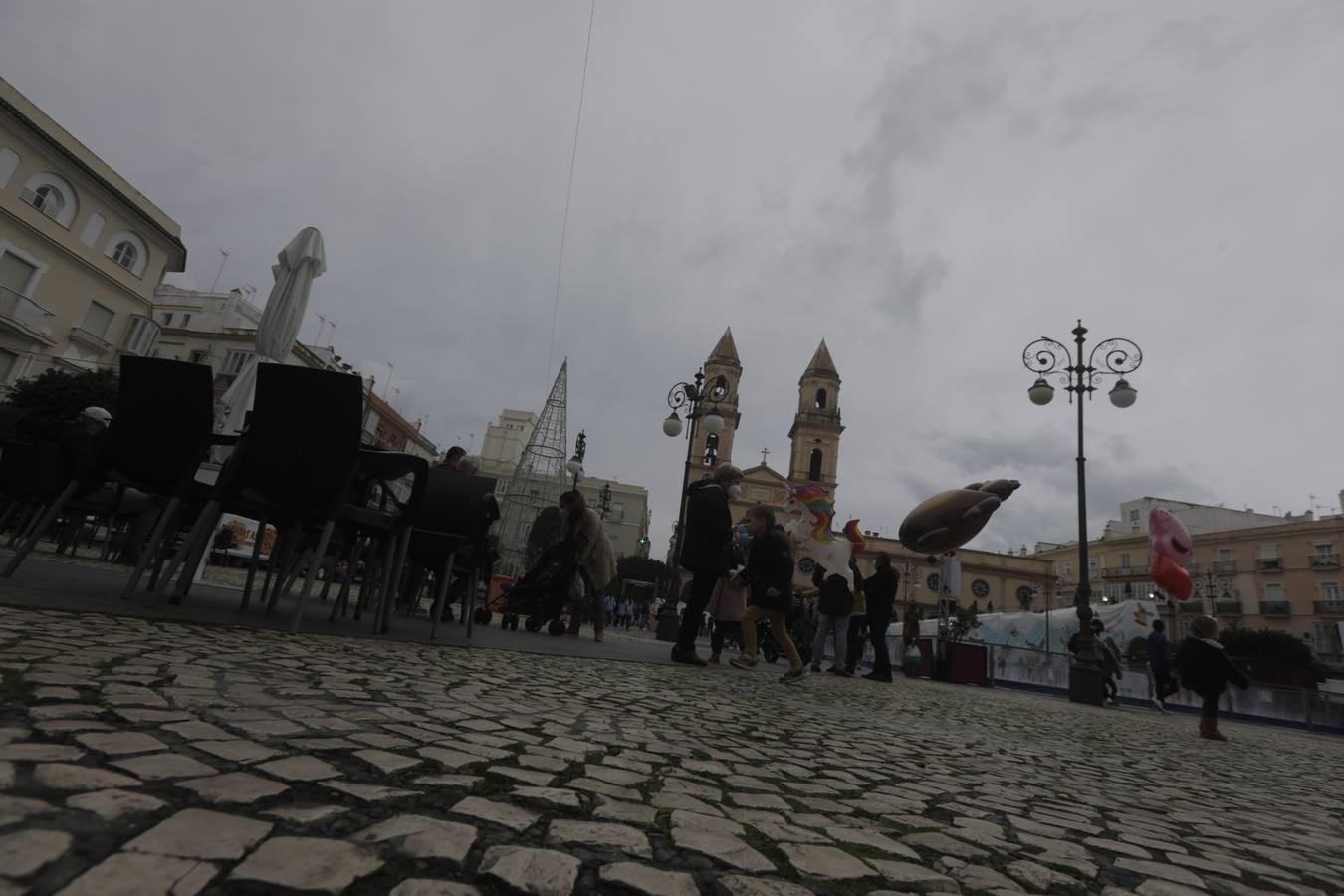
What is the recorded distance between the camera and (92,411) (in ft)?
19.9

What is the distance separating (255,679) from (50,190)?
108 feet

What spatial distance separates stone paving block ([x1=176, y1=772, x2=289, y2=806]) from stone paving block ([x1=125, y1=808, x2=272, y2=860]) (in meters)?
0.07

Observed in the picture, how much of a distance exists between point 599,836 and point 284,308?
6582 mm

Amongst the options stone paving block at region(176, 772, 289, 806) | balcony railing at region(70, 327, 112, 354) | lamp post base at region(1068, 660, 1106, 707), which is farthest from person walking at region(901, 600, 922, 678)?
balcony railing at region(70, 327, 112, 354)

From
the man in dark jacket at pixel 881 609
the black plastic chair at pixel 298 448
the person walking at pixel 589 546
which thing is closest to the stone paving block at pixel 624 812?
the black plastic chair at pixel 298 448

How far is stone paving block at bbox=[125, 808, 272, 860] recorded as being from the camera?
0.84 m

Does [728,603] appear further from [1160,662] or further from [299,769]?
[1160,662]

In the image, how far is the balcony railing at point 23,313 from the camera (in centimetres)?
2269

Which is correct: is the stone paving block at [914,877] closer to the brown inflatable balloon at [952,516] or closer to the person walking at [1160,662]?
the brown inflatable balloon at [952,516]

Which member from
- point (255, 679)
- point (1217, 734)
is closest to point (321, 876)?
point (255, 679)

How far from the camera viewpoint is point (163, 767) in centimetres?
115

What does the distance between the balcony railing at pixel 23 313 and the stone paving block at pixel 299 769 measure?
3200 cm

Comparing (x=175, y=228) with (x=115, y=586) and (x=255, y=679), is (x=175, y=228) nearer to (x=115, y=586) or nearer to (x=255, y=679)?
(x=115, y=586)

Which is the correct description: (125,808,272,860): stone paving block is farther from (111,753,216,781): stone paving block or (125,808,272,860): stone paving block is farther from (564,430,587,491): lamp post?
(564,430,587,491): lamp post
